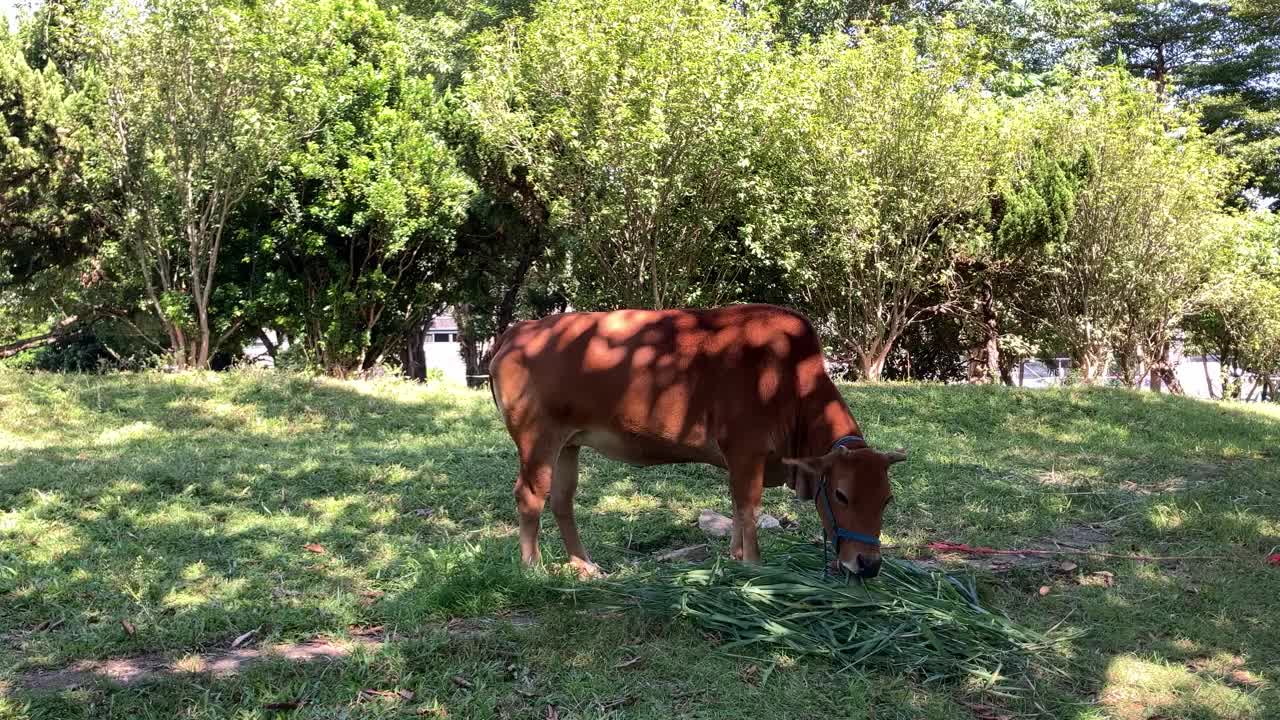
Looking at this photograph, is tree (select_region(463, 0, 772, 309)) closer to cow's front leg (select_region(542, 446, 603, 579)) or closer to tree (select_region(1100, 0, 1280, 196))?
cow's front leg (select_region(542, 446, 603, 579))

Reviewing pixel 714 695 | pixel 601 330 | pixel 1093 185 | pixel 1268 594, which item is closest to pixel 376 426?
pixel 601 330

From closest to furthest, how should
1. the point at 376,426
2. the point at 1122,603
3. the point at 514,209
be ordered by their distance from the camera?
the point at 1122,603, the point at 376,426, the point at 514,209

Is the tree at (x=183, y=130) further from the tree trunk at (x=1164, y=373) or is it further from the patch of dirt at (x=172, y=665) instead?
the tree trunk at (x=1164, y=373)

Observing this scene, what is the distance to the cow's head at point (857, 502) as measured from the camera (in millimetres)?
4719

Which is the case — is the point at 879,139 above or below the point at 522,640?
above

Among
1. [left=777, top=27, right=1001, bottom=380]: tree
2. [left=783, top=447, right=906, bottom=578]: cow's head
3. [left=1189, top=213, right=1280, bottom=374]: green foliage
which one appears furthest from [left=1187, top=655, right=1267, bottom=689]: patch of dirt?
[left=1189, top=213, right=1280, bottom=374]: green foliage

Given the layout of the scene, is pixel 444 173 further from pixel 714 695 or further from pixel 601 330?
pixel 714 695

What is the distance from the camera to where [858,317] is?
17703 mm

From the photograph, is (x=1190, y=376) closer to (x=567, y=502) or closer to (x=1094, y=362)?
(x=1094, y=362)

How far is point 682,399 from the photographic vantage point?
539 cm

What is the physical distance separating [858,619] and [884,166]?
42.3ft

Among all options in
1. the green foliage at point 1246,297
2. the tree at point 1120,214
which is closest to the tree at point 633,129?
the tree at point 1120,214

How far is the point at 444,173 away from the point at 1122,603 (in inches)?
509

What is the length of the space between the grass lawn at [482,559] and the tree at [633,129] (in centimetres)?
499
